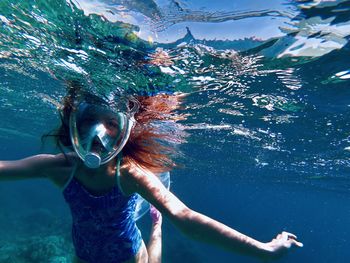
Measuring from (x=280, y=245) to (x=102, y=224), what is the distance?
2.91 meters

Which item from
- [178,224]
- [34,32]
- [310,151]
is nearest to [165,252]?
[310,151]

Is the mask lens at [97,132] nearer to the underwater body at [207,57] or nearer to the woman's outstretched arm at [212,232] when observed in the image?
the woman's outstretched arm at [212,232]

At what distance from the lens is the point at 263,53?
7309 millimetres

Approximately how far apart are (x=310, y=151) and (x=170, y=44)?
16.0m

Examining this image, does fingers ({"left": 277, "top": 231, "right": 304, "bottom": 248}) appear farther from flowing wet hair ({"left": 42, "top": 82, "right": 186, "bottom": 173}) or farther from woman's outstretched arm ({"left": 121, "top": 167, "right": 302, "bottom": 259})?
flowing wet hair ({"left": 42, "top": 82, "right": 186, "bottom": 173})

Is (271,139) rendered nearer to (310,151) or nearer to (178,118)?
(310,151)

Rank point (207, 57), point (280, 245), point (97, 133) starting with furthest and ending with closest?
point (207, 57)
point (97, 133)
point (280, 245)

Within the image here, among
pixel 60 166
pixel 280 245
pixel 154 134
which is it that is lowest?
pixel 60 166

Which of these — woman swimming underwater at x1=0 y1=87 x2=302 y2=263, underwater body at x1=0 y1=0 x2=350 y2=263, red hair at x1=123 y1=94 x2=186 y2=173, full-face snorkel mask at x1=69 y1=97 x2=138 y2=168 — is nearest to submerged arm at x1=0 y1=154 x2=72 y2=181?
woman swimming underwater at x1=0 y1=87 x2=302 y2=263

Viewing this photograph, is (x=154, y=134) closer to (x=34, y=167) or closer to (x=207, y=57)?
(x=34, y=167)

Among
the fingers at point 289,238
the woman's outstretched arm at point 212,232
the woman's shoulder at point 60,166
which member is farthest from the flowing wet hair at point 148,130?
the fingers at point 289,238

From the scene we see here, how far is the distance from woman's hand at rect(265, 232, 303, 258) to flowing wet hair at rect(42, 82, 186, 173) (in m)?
2.65

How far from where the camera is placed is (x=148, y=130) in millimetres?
6387

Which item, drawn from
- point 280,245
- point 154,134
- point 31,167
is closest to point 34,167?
point 31,167
